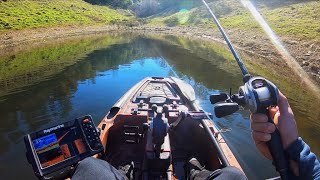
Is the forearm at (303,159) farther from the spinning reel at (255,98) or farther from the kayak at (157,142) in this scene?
the kayak at (157,142)

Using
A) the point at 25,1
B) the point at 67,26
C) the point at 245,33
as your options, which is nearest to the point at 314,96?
the point at 245,33

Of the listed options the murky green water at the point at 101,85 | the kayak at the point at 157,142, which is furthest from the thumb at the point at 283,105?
the murky green water at the point at 101,85

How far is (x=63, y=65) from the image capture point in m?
23.9

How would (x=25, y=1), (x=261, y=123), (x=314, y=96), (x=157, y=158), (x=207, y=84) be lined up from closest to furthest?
1. (x=261, y=123)
2. (x=157, y=158)
3. (x=314, y=96)
4. (x=207, y=84)
5. (x=25, y=1)

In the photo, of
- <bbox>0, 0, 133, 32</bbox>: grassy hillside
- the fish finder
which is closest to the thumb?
the fish finder

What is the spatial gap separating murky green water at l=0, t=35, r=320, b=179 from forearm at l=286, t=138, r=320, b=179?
6727mm

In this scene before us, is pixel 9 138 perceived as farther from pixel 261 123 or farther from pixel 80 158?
pixel 261 123

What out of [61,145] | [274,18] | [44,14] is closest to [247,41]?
[274,18]

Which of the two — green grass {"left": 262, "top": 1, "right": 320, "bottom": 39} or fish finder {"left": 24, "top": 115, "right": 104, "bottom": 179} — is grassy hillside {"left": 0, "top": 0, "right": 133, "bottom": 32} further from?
fish finder {"left": 24, "top": 115, "right": 104, "bottom": 179}

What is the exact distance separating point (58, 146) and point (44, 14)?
50.6 meters

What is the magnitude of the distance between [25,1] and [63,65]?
3659 cm

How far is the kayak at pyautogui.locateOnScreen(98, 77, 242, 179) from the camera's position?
593 centimetres

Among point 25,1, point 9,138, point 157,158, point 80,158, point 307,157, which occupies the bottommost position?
point 9,138

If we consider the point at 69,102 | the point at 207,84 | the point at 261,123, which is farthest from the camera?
the point at 207,84
